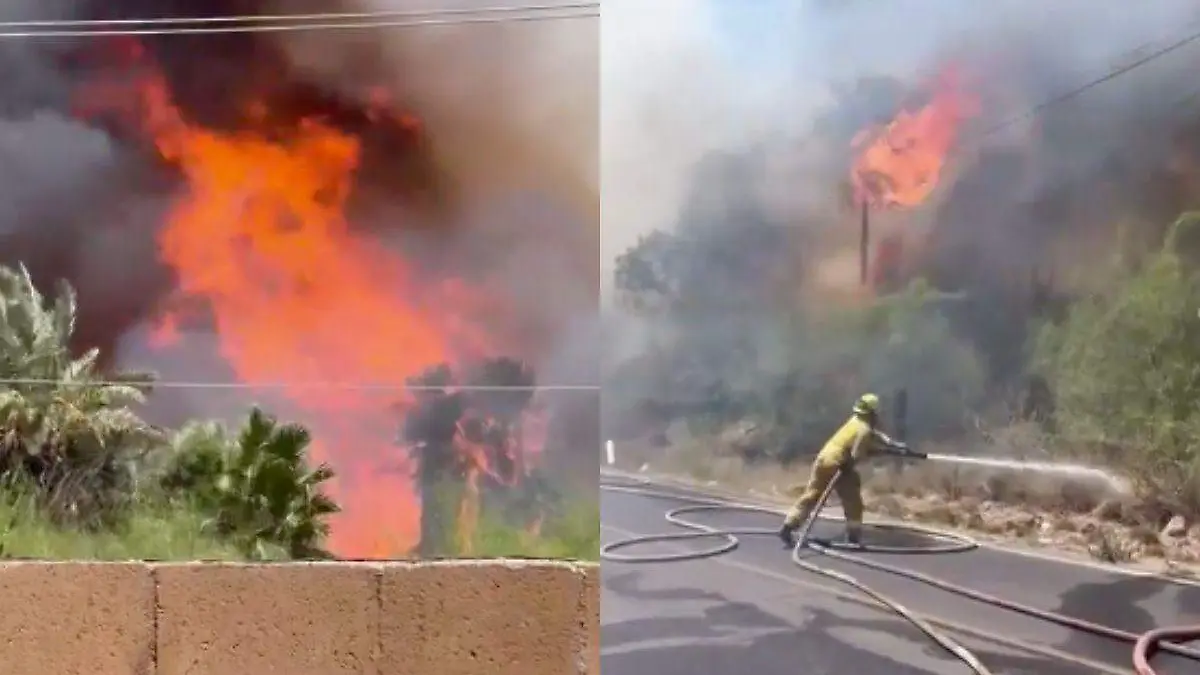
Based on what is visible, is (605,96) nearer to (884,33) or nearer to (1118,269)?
(884,33)

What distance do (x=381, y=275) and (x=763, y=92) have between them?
1003mm

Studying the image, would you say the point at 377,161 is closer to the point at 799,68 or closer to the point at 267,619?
the point at 799,68

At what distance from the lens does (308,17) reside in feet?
7.64

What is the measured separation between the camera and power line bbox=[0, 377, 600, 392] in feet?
7.44

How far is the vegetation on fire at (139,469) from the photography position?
2.29 meters

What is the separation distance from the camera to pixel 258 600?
7.43 feet

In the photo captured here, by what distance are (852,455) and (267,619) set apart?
142cm

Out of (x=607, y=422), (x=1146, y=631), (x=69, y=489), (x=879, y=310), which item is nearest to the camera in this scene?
(x=1146, y=631)

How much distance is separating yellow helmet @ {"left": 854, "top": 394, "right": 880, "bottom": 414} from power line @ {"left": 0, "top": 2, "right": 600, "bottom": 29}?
109cm

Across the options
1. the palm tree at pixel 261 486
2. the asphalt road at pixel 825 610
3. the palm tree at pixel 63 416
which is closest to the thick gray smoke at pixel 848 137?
the asphalt road at pixel 825 610

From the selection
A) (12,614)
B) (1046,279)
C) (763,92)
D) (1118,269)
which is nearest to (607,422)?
(763,92)

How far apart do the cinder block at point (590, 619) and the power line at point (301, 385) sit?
1.41ft

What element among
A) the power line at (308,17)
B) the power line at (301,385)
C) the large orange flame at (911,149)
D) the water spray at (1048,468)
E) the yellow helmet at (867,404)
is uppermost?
the power line at (308,17)

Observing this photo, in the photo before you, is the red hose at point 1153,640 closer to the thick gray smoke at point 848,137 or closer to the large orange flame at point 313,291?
the thick gray smoke at point 848,137
